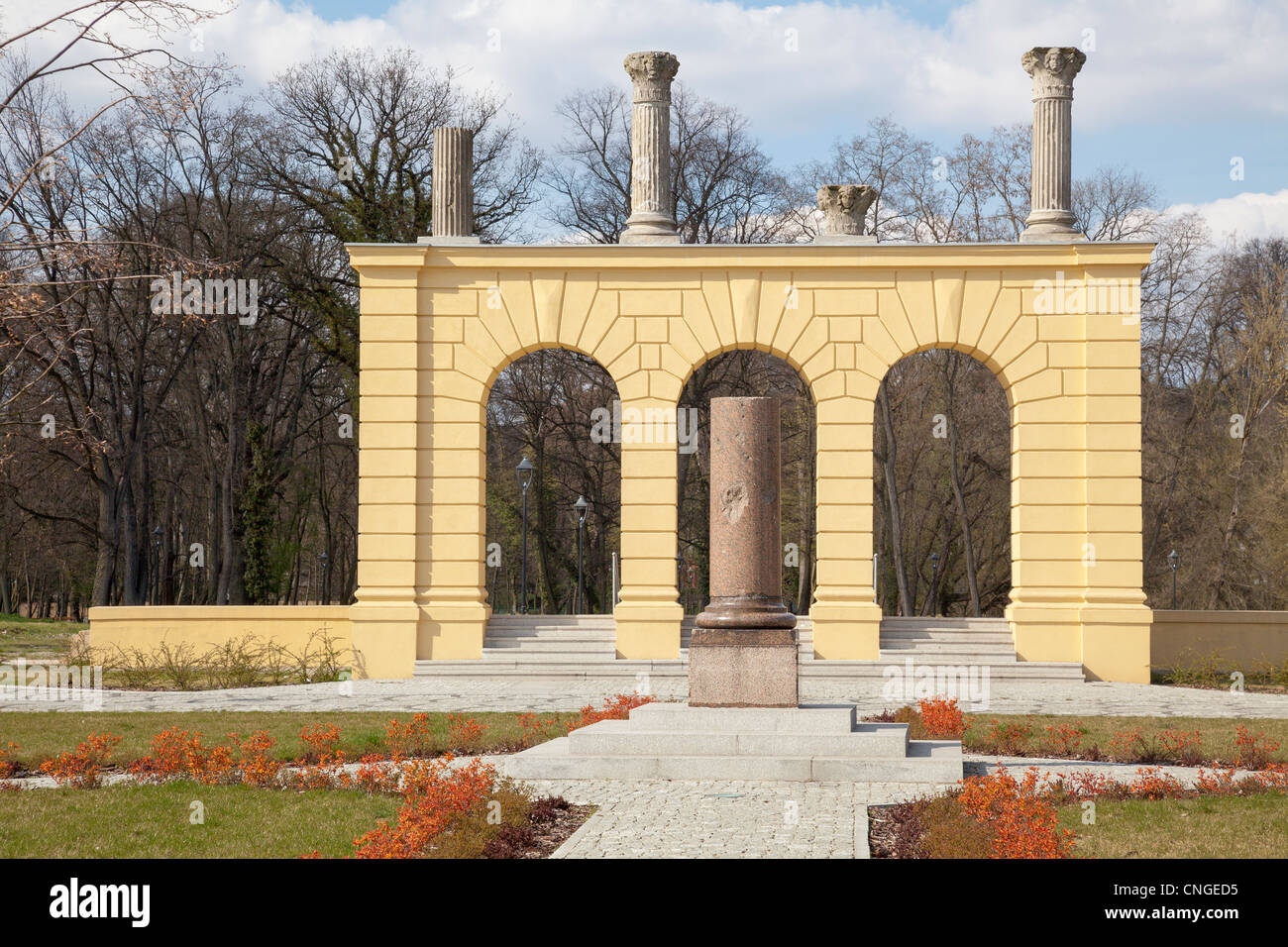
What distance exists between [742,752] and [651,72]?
15.6 m

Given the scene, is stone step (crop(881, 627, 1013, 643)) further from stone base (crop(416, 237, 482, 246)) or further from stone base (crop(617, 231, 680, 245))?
stone base (crop(416, 237, 482, 246))

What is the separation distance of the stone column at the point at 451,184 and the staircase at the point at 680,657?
7.01 meters

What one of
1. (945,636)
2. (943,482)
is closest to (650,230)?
(945,636)

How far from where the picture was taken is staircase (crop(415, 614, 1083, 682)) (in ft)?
76.1

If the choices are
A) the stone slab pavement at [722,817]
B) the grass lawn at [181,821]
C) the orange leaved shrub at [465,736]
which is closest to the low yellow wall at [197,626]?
the orange leaved shrub at [465,736]

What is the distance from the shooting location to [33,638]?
35.4 meters

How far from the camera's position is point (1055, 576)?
78.6ft

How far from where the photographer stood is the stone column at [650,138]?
24.6 meters

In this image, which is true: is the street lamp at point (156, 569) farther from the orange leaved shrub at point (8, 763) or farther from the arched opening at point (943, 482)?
the orange leaved shrub at point (8, 763)

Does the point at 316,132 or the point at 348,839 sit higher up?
the point at 316,132

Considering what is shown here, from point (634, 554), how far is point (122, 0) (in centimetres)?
1557

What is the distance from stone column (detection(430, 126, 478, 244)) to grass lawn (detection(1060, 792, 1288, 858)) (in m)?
17.3
